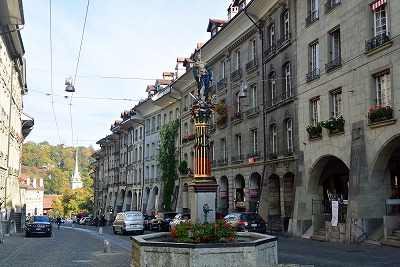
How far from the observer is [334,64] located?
24984mm

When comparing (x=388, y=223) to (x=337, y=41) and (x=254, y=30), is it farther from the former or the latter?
(x=254, y=30)

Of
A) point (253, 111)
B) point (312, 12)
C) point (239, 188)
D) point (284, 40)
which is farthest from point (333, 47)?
point (239, 188)

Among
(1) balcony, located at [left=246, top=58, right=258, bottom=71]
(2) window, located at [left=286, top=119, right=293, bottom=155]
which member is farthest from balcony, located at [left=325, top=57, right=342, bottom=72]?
(1) balcony, located at [left=246, top=58, right=258, bottom=71]

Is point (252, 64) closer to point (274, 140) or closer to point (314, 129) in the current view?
point (274, 140)

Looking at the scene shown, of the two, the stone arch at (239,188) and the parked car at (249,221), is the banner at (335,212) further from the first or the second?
the stone arch at (239,188)

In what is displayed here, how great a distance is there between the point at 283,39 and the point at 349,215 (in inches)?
501

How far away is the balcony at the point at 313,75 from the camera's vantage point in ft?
87.5

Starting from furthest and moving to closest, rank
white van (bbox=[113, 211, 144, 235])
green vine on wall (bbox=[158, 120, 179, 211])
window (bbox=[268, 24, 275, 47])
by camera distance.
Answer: green vine on wall (bbox=[158, 120, 179, 211]) → white van (bbox=[113, 211, 144, 235]) → window (bbox=[268, 24, 275, 47])

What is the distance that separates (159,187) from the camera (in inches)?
2226

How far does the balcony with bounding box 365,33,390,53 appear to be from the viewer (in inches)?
831

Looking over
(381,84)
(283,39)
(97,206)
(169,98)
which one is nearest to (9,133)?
(169,98)

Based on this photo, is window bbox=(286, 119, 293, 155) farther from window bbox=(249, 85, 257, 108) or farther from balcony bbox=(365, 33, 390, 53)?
balcony bbox=(365, 33, 390, 53)

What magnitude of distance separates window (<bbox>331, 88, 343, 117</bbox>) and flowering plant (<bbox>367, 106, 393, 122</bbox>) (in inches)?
124

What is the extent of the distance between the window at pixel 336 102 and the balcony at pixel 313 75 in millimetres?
1688
